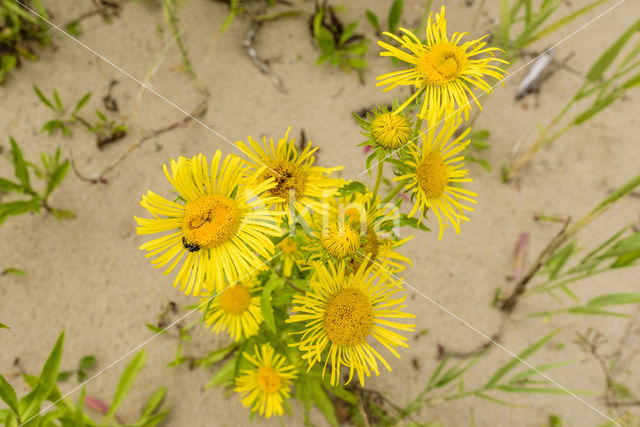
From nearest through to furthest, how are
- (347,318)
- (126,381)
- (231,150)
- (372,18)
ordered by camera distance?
(347,318) → (126,381) → (231,150) → (372,18)

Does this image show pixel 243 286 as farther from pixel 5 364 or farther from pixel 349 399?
pixel 5 364

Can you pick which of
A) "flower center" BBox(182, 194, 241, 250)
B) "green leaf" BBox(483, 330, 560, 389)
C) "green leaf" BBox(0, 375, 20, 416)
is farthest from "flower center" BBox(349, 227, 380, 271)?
"green leaf" BBox(0, 375, 20, 416)

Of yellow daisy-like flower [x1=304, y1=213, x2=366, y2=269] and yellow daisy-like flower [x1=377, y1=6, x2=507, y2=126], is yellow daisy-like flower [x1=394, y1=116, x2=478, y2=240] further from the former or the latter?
yellow daisy-like flower [x1=304, y1=213, x2=366, y2=269]

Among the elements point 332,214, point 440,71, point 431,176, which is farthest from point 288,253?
point 440,71

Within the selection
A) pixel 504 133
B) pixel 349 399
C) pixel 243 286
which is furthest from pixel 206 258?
pixel 504 133

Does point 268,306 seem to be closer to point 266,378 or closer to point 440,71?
point 266,378
